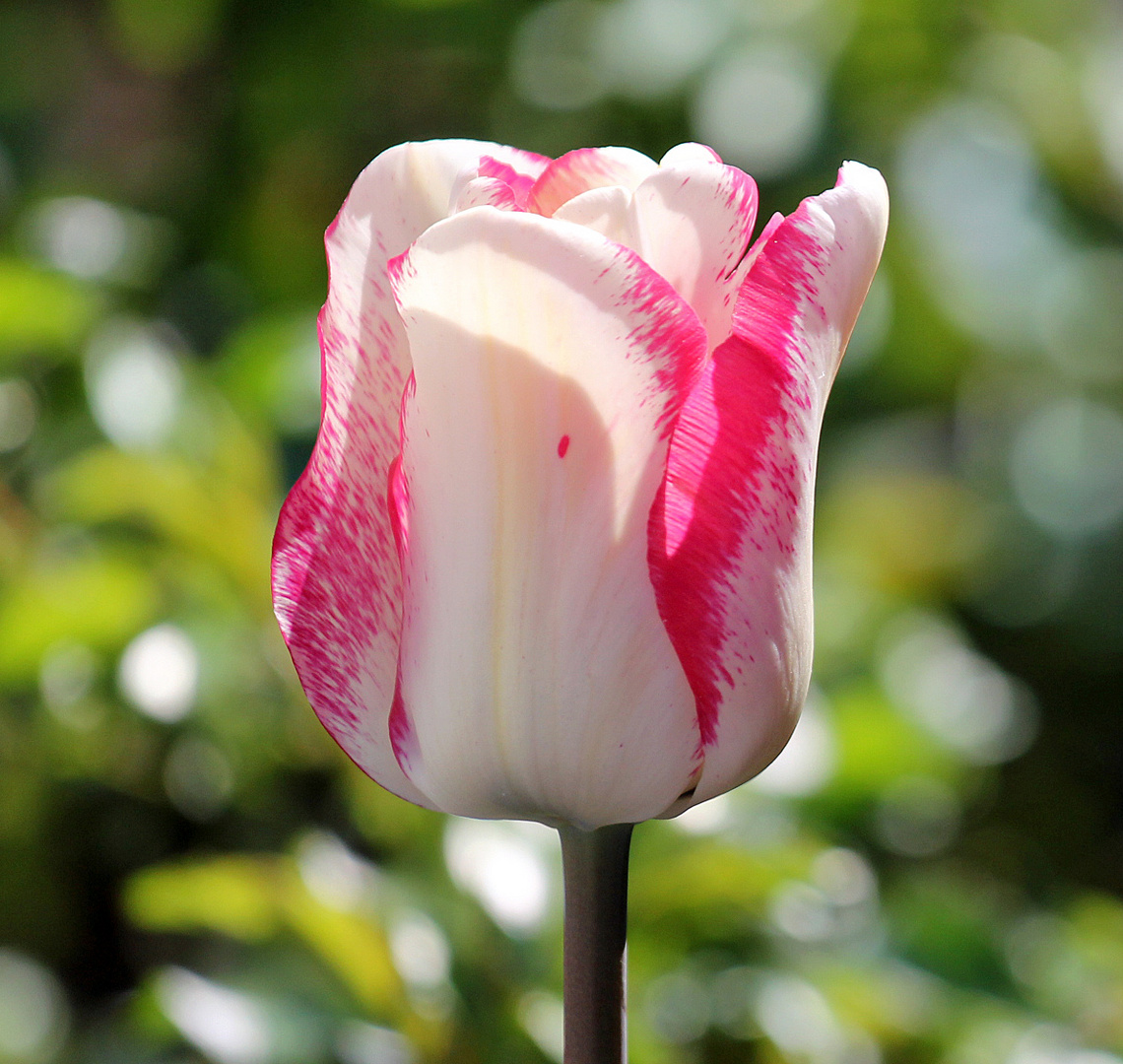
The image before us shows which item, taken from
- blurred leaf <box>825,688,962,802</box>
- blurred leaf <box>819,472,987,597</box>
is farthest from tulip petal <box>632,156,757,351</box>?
blurred leaf <box>819,472,987,597</box>

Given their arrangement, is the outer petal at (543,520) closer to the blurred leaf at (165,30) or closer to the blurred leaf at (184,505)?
the blurred leaf at (184,505)

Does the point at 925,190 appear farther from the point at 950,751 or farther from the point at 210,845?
the point at 210,845

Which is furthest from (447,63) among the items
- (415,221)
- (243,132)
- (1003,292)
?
(415,221)

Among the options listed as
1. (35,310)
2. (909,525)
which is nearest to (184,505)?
(35,310)

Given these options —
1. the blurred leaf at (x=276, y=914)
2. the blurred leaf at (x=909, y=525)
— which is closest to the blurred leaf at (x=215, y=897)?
the blurred leaf at (x=276, y=914)

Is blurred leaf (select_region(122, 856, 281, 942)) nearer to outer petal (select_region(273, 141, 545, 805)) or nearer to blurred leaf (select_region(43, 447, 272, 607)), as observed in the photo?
blurred leaf (select_region(43, 447, 272, 607))

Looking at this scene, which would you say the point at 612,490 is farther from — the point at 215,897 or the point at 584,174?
the point at 215,897
